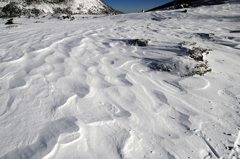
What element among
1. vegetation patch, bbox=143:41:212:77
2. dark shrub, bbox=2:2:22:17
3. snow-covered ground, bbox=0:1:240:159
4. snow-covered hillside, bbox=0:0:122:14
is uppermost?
snow-covered hillside, bbox=0:0:122:14

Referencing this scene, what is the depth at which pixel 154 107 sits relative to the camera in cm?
118

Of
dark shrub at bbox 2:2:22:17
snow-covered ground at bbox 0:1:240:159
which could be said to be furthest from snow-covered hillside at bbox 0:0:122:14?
snow-covered ground at bbox 0:1:240:159

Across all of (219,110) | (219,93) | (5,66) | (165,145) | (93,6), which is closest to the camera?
(165,145)

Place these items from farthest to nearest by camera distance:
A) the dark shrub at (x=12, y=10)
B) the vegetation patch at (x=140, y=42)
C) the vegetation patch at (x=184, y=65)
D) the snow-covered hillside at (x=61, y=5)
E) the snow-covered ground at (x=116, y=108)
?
the snow-covered hillside at (x=61, y=5) < the dark shrub at (x=12, y=10) < the vegetation patch at (x=140, y=42) < the vegetation patch at (x=184, y=65) < the snow-covered ground at (x=116, y=108)

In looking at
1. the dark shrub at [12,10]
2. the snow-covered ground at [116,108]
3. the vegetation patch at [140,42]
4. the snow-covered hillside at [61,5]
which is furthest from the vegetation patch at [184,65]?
the snow-covered hillside at [61,5]

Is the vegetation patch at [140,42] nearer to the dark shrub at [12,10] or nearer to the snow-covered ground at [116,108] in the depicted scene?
the snow-covered ground at [116,108]

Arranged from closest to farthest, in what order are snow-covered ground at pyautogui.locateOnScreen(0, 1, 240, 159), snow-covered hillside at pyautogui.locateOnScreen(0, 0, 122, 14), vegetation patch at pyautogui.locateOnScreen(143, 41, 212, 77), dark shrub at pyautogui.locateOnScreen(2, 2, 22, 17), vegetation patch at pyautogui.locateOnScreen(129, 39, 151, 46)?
snow-covered ground at pyautogui.locateOnScreen(0, 1, 240, 159) → vegetation patch at pyautogui.locateOnScreen(143, 41, 212, 77) → vegetation patch at pyautogui.locateOnScreen(129, 39, 151, 46) → dark shrub at pyautogui.locateOnScreen(2, 2, 22, 17) → snow-covered hillside at pyautogui.locateOnScreen(0, 0, 122, 14)

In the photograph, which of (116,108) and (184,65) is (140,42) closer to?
(184,65)

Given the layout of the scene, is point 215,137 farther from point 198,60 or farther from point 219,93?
point 198,60

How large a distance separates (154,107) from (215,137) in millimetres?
472

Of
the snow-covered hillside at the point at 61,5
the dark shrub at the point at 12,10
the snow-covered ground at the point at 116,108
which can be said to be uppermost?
the snow-covered hillside at the point at 61,5

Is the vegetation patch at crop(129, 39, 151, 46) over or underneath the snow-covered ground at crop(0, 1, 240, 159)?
over

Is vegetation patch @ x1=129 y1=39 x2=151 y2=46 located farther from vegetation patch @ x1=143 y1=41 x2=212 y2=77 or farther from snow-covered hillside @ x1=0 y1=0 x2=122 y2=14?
snow-covered hillside @ x1=0 y1=0 x2=122 y2=14

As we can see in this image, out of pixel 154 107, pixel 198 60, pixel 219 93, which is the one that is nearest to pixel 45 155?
pixel 154 107
